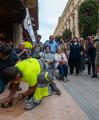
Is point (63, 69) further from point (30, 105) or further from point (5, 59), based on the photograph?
point (30, 105)

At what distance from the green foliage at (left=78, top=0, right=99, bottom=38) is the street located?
74.1 feet

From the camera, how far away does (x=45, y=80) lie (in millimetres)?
8523

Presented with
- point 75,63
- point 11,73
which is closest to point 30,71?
point 11,73

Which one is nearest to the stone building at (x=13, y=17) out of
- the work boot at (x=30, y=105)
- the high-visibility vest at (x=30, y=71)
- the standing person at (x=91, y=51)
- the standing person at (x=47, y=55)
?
the standing person at (x=47, y=55)

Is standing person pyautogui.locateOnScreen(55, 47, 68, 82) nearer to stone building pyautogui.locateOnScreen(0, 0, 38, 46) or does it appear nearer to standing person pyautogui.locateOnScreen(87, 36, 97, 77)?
standing person pyautogui.locateOnScreen(87, 36, 97, 77)

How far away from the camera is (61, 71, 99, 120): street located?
8438mm

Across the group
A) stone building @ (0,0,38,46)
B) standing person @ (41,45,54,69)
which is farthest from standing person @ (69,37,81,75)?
standing person @ (41,45,54,69)

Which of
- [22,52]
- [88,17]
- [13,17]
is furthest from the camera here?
[88,17]

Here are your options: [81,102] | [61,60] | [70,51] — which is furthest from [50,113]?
[70,51]

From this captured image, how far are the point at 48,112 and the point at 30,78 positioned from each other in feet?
2.45

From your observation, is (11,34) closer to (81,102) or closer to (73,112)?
(81,102)

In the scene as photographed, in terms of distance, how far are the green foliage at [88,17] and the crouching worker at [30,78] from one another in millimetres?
28603

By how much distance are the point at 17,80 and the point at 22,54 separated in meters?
4.08

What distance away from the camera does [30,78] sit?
819cm
